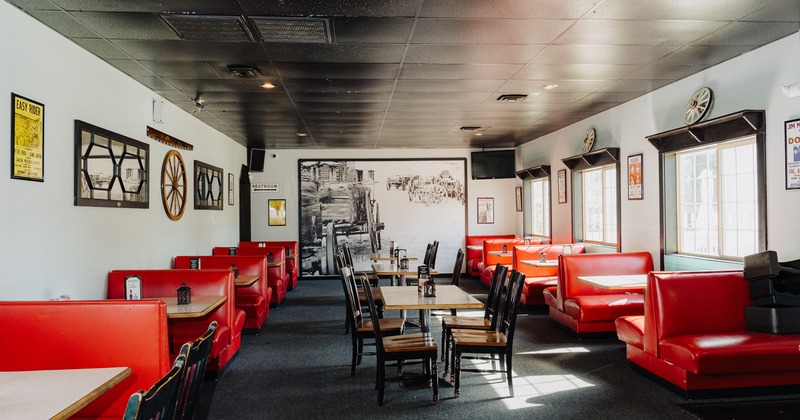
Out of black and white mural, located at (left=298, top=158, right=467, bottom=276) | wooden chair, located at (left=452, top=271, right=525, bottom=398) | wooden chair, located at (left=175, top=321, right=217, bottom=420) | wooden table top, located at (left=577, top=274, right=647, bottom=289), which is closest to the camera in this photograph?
wooden chair, located at (left=175, top=321, right=217, bottom=420)

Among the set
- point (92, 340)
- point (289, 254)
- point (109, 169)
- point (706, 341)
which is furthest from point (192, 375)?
point (289, 254)

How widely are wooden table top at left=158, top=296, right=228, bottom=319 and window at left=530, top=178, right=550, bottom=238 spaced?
7.15 metres

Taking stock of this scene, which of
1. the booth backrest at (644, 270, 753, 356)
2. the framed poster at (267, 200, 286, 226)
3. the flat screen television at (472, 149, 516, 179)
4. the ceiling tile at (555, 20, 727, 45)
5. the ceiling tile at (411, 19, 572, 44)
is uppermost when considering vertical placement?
the ceiling tile at (555, 20, 727, 45)

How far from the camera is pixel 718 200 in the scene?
535 centimetres

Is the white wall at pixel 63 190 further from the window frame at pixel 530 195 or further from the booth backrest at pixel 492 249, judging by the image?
the window frame at pixel 530 195

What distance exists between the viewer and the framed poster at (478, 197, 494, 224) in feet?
36.9

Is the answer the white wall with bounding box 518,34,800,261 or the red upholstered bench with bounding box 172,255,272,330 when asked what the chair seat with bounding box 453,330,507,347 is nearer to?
the white wall with bounding box 518,34,800,261

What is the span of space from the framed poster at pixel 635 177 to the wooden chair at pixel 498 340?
323 centimetres

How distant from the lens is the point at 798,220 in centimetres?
421

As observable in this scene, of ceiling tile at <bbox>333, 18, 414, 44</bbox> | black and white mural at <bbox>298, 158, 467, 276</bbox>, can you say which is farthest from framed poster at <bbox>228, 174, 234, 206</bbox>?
ceiling tile at <bbox>333, 18, 414, 44</bbox>

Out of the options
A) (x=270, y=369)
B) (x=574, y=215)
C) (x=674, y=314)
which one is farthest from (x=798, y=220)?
(x=270, y=369)

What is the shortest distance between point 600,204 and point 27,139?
7.30m

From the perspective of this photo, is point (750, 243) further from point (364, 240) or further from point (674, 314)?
point (364, 240)

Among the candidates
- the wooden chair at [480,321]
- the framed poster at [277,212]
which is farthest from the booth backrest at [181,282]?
the framed poster at [277,212]
